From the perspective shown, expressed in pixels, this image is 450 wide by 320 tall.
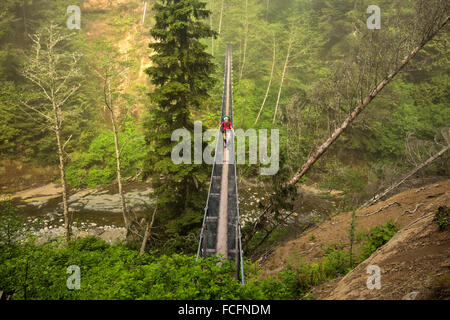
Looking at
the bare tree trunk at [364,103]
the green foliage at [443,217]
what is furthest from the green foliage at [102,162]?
the green foliage at [443,217]

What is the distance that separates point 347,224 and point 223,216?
3.12m

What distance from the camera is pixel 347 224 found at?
588 cm

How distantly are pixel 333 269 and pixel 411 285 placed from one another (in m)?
1.70

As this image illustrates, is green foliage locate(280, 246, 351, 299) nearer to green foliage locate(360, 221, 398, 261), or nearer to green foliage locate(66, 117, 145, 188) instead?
green foliage locate(360, 221, 398, 261)

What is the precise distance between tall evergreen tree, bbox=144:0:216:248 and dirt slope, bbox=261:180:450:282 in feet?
Answer: 8.35

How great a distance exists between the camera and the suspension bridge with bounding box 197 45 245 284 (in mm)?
5059

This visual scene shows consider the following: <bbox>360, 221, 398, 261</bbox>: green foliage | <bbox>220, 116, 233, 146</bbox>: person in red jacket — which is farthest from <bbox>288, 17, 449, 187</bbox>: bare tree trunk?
<bbox>220, 116, 233, 146</bbox>: person in red jacket

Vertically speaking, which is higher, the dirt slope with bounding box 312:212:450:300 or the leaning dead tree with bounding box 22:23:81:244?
the leaning dead tree with bounding box 22:23:81:244

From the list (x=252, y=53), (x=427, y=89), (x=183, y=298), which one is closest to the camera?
(x=183, y=298)

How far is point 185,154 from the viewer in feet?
21.6

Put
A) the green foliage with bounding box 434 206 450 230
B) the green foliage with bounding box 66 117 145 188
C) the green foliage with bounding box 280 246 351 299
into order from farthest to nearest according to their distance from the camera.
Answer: the green foliage with bounding box 66 117 145 188 < the green foliage with bounding box 280 246 351 299 < the green foliage with bounding box 434 206 450 230

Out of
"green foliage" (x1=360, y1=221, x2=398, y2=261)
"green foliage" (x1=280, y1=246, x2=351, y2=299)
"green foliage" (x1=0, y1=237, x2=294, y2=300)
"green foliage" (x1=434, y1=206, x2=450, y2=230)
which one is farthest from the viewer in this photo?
"green foliage" (x1=360, y1=221, x2=398, y2=261)
